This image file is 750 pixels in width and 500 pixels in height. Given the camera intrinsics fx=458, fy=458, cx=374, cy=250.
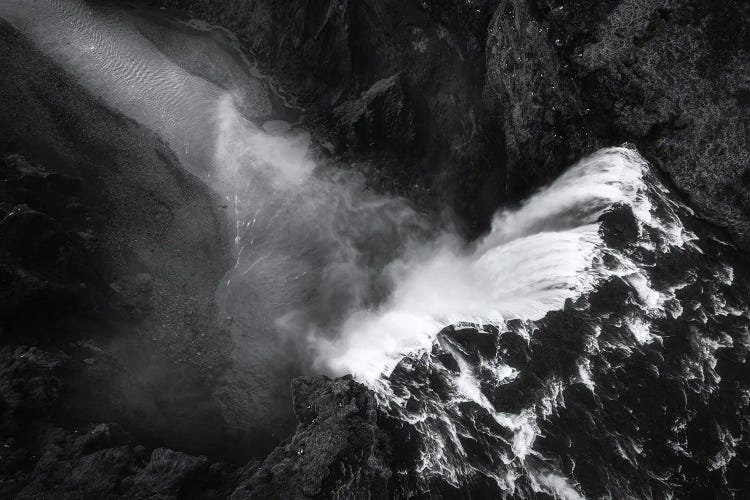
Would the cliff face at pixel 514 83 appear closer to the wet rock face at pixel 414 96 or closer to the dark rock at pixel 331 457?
the wet rock face at pixel 414 96

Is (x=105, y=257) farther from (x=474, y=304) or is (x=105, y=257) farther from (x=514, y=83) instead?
(x=514, y=83)

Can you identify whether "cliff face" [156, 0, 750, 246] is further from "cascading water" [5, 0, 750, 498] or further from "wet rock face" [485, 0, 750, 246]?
"cascading water" [5, 0, 750, 498]

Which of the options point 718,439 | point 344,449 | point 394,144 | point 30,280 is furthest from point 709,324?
point 30,280

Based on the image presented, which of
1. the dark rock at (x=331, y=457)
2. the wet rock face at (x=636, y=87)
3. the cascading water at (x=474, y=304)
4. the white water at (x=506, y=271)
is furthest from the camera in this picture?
the wet rock face at (x=636, y=87)

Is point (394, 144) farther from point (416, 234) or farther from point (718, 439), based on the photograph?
point (718, 439)

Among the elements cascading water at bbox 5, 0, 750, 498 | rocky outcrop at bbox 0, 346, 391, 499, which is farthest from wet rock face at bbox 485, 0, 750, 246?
rocky outcrop at bbox 0, 346, 391, 499

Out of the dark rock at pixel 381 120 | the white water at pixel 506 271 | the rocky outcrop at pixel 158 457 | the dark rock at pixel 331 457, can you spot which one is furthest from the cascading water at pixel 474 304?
the dark rock at pixel 381 120
